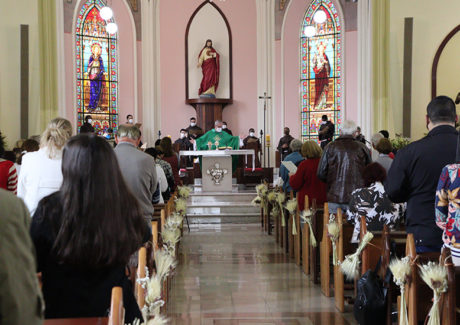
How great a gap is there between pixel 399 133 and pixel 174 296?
8.63m

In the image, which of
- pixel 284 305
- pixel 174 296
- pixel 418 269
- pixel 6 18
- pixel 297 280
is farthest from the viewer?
pixel 6 18

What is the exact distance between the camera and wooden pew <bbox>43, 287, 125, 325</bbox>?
1939mm

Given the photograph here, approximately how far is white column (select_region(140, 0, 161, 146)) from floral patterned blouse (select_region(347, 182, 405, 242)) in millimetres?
13691

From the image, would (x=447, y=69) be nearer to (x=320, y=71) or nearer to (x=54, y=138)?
(x=320, y=71)

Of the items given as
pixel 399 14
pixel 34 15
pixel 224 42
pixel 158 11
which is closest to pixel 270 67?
pixel 224 42

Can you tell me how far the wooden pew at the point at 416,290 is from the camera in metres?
3.38

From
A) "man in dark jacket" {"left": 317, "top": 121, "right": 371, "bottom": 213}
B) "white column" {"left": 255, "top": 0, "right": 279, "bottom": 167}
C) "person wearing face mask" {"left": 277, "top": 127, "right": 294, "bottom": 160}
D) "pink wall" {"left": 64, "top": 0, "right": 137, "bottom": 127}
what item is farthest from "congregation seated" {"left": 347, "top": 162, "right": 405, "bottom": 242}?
"pink wall" {"left": 64, "top": 0, "right": 137, "bottom": 127}

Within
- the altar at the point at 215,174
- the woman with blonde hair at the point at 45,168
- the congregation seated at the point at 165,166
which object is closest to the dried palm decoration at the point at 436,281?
the woman with blonde hair at the point at 45,168

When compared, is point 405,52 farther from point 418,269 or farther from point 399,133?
point 418,269

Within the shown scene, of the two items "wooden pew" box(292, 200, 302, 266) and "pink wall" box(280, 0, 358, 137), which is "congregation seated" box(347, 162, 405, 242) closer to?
"wooden pew" box(292, 200, 302, 266)

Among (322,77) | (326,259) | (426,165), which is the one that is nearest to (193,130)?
A: (322,77)

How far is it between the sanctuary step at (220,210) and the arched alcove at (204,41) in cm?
690

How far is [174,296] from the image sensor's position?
6.21 metres

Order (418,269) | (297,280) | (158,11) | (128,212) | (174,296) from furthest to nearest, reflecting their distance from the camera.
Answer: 1. (158,11)
2. (297,280)
3. (174,296)
4. (418,269)
5. (128,212)
